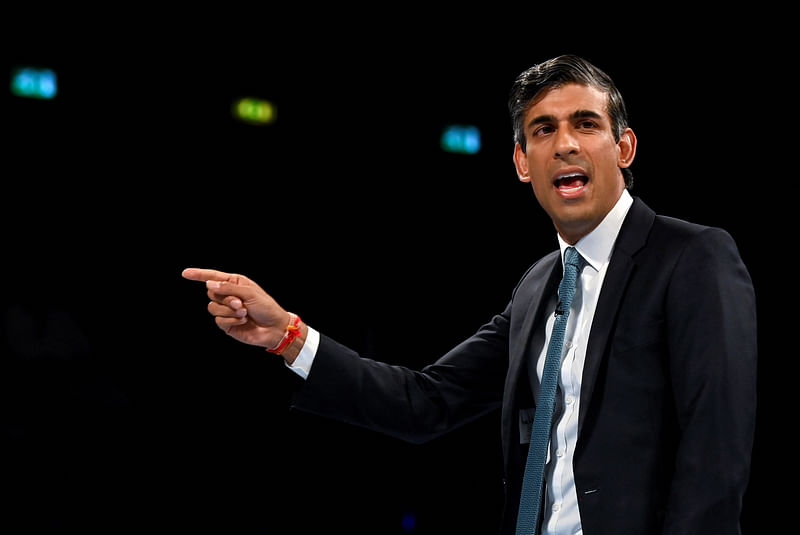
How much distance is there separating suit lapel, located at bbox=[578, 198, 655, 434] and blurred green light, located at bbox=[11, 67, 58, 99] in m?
2.66

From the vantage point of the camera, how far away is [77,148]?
11.2ft

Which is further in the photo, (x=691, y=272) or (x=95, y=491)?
(x=95, y=491)

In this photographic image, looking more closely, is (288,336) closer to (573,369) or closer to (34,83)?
(573,369)

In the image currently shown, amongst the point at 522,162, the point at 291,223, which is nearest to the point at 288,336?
the point at 522,162

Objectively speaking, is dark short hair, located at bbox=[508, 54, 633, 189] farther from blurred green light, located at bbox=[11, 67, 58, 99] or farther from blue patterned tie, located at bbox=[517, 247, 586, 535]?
blurred green light, located at bbox=[11, 67, 58, 99]

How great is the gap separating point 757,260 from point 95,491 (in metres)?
3.12

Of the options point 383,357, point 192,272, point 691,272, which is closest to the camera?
point 691,272

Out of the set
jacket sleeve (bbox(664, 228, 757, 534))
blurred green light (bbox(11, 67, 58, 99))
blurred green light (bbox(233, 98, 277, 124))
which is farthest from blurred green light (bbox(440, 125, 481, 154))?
jacket sleeve (bbox(664, 228, 757, 534))

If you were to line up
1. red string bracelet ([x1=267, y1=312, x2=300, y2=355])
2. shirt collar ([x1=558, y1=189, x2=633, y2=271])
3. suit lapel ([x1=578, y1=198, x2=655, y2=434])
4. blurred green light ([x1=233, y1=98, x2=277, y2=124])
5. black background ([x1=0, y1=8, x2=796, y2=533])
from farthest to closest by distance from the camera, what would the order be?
blurred green light ([x1=233, y1=98, x2=277, y2=124]) → black background ([x1=0, y1=8, x2=796, y2=533]) → red string bracelet ([x1=267, y1=312, x2=300, y2=355]) → shirt collar ([x1=558, y1=189, x2=633, y2=271]) → suit lapel ([x1=578, y1=198, x2=655, y2=434])

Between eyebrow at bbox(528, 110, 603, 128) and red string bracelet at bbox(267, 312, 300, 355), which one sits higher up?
eyebrow at bbox(528, 110, 603, 128)

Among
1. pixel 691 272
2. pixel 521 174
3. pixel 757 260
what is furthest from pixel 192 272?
pixel 757 260

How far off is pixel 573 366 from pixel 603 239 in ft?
0.71

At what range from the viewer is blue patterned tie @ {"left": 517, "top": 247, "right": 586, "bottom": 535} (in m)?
1.21

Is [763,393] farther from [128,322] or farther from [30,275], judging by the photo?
[30,275]
